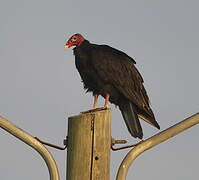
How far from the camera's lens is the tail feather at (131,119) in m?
5.64

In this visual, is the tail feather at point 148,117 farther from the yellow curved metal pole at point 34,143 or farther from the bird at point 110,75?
the yellow curved metal pole at point 34,143

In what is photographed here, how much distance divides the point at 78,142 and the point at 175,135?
0.54 metres

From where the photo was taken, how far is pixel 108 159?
3.14 meters

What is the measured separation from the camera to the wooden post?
121 inches

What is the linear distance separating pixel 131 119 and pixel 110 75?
1.18 m

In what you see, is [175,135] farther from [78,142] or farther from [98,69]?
[98,69]

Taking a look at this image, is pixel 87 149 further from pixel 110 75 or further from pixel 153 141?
pixel 110 75

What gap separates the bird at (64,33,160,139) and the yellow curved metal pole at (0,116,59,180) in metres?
3.43

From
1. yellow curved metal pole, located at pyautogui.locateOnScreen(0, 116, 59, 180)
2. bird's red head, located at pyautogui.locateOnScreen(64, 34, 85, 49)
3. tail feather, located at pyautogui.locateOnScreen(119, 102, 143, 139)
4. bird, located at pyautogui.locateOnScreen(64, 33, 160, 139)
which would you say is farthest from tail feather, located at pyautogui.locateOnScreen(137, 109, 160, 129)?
yellow curved metal pole, located at pyautogui.locateOnScreen(0, 116, 59, 180)

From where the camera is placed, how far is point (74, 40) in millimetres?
7918

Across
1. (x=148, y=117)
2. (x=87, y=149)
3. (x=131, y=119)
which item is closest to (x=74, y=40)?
(x=131, y=119)

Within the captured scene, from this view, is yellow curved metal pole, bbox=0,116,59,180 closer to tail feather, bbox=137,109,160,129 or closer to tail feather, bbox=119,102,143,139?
tail feather, bbox=137,109,160,129

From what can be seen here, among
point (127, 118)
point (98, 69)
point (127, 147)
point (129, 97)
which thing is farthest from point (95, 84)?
point (127, 147)

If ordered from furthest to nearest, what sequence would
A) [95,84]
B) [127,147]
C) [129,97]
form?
1. [95,84]
2. [129,97]
3. [127,147]
